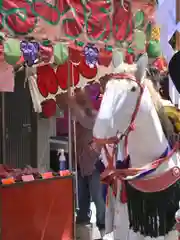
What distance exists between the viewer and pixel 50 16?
315 cm

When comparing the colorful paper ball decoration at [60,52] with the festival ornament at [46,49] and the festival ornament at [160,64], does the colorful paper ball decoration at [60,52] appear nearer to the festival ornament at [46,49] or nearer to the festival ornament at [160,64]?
the festival ornament at [46,49]

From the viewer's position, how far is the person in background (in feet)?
15.0

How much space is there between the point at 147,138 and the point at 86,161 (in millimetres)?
2178

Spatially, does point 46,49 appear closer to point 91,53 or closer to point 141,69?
point 91,53

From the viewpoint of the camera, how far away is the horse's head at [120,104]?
2662 millimetres

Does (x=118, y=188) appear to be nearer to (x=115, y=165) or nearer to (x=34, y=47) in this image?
(x=115, y=165)

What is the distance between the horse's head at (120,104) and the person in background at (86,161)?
179 centimetres

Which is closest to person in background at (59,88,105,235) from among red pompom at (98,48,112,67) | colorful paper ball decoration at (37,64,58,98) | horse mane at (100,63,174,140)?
colorful paper ball decoration at (37,64,58,98)

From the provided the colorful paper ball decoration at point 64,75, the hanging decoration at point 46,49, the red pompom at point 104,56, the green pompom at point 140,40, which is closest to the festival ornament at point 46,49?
the hanging decoration at point 46,49

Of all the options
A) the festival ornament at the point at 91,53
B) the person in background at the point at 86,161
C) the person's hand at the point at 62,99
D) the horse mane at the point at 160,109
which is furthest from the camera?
the person's hand at the point at 62,99

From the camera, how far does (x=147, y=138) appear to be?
110 inches

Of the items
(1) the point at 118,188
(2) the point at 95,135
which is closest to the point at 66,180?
(1) the point at 118,188

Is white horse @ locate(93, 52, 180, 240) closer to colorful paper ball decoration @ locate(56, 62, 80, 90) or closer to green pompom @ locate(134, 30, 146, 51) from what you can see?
green pompom @ locate(134, 30, 146, 51)

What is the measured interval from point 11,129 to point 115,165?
3.80 m
